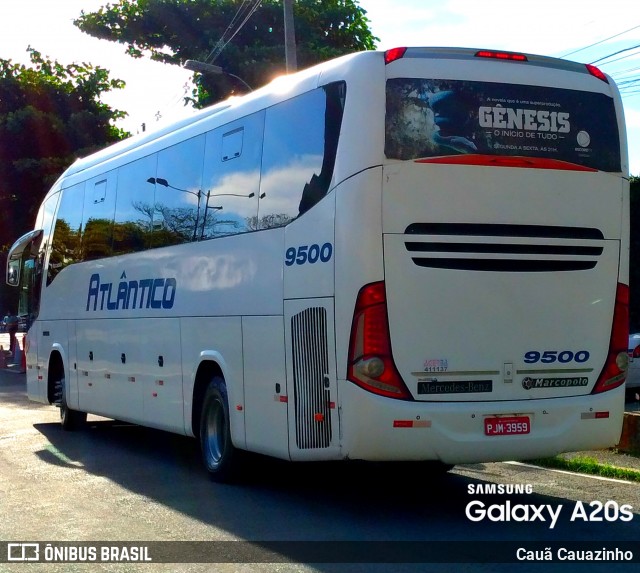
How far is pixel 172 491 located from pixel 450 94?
458cm

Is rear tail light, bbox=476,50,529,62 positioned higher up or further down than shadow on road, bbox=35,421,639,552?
higher up

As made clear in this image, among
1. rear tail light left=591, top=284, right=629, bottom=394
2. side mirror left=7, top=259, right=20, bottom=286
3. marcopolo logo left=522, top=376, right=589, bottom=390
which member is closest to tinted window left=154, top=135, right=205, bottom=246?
marcopolo logo left=522, top=376, right=589, bottom=390

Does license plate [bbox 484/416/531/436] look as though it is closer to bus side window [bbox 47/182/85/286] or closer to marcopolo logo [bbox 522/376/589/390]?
marcopolo logo [bbox 522/376/589/390]

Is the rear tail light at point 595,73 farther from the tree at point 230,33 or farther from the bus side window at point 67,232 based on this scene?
the tree at point 230,33

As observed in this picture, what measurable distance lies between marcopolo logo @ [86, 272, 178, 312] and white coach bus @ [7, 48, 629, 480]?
6.54 feet

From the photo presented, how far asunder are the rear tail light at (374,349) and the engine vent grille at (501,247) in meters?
0.47

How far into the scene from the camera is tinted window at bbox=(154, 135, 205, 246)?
11.5 meters

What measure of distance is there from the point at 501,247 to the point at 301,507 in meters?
2.87

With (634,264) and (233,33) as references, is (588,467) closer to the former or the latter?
(634,264)

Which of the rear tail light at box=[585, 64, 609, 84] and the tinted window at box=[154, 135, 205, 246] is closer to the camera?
the rear tail light at box=[585, 64, 609, 84]

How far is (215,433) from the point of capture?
36.0ft

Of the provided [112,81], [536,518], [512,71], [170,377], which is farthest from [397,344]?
[112,81]

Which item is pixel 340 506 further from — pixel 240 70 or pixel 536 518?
pixel 240 70

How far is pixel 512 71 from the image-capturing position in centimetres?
885
